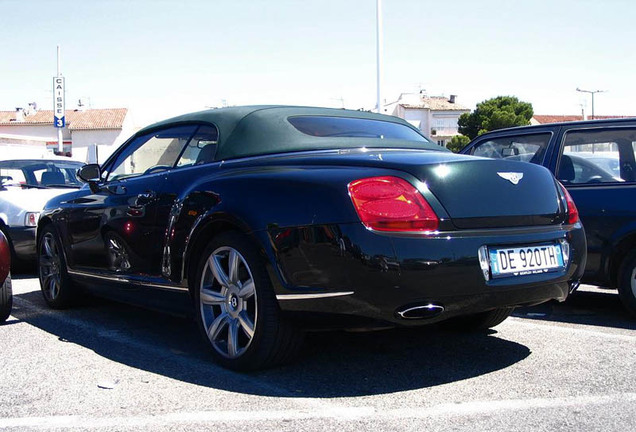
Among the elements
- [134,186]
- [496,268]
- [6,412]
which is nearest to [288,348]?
[496,268]

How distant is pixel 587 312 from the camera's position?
5.81 metres

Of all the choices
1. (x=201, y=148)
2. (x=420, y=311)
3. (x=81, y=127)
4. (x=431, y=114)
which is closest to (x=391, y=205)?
(x=420, y=311)

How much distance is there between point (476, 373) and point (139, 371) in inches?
72.9

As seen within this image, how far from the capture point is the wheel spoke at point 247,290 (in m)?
3.78

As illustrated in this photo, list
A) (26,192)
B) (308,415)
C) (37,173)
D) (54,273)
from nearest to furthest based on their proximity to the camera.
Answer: (308,415), (54,273), (26,192), (37,173)

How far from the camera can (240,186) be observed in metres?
3.87

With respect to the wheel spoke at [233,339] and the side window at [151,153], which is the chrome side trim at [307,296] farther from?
the side window at [151,153]

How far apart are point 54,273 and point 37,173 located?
3.85 meters

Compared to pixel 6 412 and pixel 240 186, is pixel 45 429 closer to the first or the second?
pixel 6 412

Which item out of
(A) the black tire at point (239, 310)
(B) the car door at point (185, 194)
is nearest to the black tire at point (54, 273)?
(B) the car door at point (185, 194)

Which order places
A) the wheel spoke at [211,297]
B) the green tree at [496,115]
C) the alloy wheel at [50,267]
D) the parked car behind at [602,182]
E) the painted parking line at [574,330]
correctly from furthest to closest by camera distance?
the green tree at [496,115], the alloy wheel at [50,267], the parked car behind at [602,182], the painted parking line at [574,330], the wheel spoke at [211,297]

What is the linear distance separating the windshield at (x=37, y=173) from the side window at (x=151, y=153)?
4169 mm

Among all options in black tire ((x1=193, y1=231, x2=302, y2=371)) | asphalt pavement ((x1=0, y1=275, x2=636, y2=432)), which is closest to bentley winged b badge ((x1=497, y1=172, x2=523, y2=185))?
asphalt pavement ((x1=0, y1=275, x2=636, y2=432))

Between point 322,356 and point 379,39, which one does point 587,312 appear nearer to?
point 322,356
